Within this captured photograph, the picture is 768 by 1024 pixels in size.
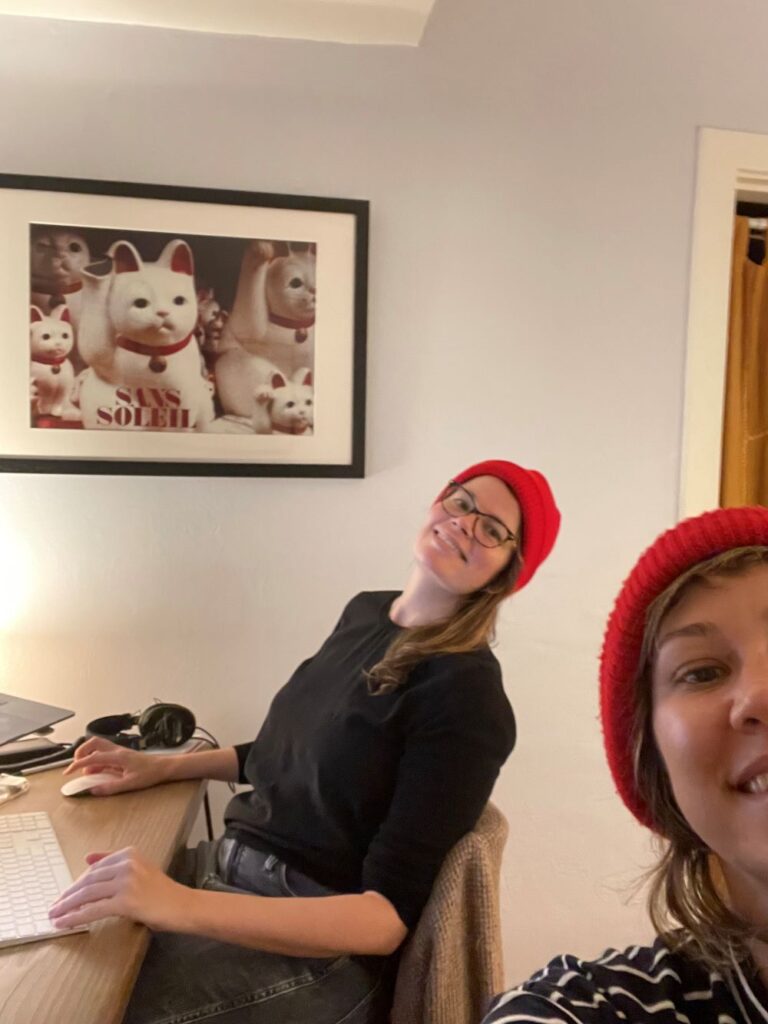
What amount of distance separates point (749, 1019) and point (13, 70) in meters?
2.02

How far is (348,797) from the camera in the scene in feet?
4.10

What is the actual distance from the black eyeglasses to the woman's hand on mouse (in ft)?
2.35

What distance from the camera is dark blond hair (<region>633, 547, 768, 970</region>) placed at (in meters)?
0.80

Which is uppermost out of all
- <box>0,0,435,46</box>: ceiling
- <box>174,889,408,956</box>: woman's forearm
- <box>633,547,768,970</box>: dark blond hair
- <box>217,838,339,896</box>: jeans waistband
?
<box>0,0,435,46</box>: ceiling

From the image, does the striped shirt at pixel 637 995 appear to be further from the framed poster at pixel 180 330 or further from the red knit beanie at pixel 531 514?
the framed poster at pixel 180 330

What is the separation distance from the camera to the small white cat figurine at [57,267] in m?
1.75

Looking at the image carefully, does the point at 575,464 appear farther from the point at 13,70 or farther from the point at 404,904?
the point at 13,70

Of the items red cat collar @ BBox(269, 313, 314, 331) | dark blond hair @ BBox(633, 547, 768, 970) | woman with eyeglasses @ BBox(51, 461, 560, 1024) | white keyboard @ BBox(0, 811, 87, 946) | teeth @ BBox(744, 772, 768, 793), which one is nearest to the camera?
teeth @ BBox(744, 772, 768, 793)

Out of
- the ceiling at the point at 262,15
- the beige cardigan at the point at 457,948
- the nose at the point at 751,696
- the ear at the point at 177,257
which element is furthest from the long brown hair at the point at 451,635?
the ceiling at the point at 262,15

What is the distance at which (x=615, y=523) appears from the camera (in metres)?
2.00

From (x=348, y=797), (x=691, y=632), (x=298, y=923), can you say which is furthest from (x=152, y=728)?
(x=691, y=632)

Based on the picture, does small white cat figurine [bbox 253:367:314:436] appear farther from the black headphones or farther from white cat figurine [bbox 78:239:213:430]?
the black headphones

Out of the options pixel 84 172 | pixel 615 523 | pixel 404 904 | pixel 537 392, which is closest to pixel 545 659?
pixel 615 523

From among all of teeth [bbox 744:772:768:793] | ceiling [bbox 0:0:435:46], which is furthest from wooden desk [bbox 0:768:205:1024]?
ceiling [bbox 0:0:435:46]
